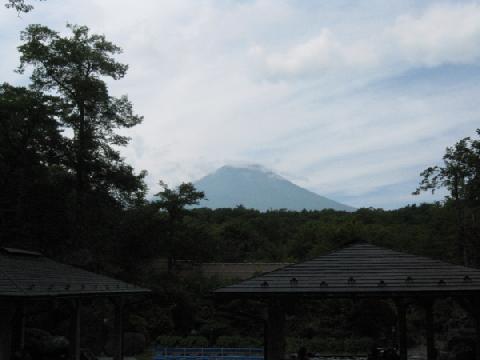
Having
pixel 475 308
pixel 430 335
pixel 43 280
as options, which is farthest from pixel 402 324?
pixel 43 280

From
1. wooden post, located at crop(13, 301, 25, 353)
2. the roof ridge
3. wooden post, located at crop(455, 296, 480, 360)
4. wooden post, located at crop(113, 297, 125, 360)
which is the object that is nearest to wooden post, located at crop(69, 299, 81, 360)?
the roof ridge

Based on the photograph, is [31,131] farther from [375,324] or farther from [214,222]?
[214,222]

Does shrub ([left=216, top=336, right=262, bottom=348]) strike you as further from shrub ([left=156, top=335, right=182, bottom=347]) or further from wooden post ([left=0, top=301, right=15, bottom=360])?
wooden post ([left=0, top=301, right=15, bottom=360])

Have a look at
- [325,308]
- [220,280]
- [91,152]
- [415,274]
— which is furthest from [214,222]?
[415,274]

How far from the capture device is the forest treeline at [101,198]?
72.5 ft

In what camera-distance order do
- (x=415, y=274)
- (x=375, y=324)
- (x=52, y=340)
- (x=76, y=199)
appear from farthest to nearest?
(x=375, y=324) → (x=76, y=199) → (x=52, y=340) → (x=415, y=274)

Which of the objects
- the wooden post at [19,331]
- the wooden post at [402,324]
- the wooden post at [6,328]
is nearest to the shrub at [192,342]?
the wooden post at [19,331]

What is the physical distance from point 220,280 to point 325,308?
664cm

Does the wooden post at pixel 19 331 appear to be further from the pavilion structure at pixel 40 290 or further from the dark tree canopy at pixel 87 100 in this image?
the dark tree canopy at pixel 87 100

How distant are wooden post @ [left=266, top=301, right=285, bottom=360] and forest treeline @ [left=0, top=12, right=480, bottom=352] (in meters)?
9.72

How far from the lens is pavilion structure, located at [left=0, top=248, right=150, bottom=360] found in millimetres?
10871

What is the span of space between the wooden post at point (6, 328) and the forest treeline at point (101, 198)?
7800 mm

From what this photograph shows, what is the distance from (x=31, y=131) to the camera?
2234 cm

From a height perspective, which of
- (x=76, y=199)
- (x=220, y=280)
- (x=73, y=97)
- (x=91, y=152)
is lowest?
(x=220, y=280)
